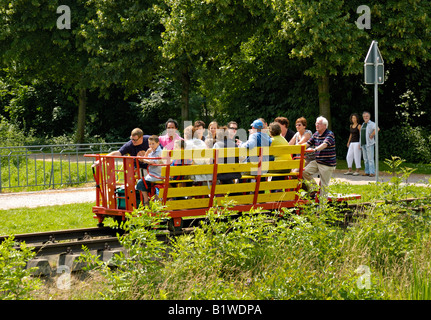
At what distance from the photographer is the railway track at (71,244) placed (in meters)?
7.89

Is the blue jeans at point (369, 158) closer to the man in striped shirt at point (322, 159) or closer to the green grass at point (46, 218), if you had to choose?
the man in striped shirt at point (322, 159)

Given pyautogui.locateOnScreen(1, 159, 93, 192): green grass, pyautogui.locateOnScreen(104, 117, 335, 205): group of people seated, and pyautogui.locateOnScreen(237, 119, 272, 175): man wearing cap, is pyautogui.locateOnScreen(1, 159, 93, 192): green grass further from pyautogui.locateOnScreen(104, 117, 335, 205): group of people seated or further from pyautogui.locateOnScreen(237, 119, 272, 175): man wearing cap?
pyautogui.locateOnScreen(237, 119, 272, 175): man wearing cap

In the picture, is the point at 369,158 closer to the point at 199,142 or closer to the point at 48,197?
the point at 48,197

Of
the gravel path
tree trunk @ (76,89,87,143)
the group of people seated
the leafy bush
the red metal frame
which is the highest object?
tree trunk @ (76,89,87,143)

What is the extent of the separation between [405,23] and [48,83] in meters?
24.1

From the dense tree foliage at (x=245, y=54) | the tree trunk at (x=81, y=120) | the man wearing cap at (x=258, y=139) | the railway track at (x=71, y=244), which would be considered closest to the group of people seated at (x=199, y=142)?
the man wearing cap at (x=258, y=139)

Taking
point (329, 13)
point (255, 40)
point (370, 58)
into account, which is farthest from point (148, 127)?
point (370, 58)

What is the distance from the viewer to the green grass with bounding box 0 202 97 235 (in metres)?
10.8

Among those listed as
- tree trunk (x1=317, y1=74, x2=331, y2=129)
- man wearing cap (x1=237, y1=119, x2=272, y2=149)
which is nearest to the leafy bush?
man wearing cap (x1=237, y1=119, x2=272, y2=149)

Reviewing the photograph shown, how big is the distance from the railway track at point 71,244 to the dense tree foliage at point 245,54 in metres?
10.1

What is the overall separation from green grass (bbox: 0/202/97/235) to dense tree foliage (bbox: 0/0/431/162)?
9.04 metres
